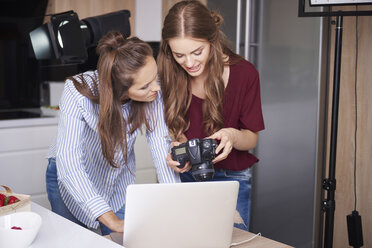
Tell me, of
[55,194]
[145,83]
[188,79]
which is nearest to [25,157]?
[55,194]

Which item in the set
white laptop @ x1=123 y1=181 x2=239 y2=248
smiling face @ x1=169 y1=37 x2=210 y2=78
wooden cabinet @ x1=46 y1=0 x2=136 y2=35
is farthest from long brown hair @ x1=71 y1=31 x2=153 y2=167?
wooden cabinet @ x1=46 y1=0 x2=136 y2=35

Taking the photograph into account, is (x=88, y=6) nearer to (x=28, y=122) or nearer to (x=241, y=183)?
(x=28, y=122)

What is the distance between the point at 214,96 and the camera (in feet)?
5.98

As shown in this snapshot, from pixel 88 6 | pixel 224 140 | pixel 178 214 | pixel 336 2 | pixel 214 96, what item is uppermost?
pixel 88 6

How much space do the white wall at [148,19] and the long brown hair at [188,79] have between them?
6.30 feet

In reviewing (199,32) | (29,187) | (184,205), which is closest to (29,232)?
(184,205)

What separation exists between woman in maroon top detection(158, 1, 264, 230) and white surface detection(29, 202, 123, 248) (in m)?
0.53

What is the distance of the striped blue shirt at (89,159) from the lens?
1.56m

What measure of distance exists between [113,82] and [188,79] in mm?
358

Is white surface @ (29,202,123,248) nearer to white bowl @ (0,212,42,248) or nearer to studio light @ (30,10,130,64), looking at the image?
white bowl @ (0,212,42,248)

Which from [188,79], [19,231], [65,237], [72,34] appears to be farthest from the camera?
[72,34]

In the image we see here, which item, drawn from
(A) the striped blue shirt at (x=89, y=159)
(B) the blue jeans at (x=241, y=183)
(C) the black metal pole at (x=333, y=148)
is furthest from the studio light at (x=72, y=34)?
(C) the black metal pole at (x=333, y=148)

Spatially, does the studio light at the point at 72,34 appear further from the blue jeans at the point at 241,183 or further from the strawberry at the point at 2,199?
the strawberry at the point at 2,199

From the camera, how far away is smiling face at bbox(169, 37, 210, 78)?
5.41 ft
